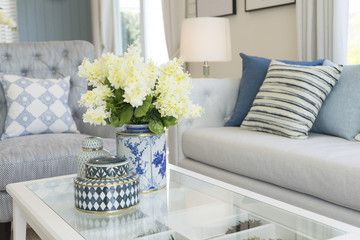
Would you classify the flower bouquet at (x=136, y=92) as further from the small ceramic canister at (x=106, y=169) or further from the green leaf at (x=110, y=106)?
the small ceramic canister at (x=106, y=169)

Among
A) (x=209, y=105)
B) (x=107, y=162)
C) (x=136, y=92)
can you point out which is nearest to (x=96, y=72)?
(x=136, y=92)

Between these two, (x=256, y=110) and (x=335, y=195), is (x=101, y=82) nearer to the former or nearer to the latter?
(x=335, y=195)

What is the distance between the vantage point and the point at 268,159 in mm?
1854

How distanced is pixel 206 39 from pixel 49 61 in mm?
1060

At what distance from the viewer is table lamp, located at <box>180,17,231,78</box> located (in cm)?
298

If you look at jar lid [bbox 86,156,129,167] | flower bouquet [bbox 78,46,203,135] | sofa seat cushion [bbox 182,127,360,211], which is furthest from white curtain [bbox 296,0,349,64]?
jar lid [bbox 86,156,129,167]

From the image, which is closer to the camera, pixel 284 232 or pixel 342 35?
pixel 284 232

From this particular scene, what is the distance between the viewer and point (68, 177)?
5.07 feet

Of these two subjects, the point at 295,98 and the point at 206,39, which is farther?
the point at 206,39

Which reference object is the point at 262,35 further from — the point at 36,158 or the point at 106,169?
the point at 106,169

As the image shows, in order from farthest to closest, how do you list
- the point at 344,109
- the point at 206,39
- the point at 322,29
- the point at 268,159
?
1. the point at 206,39
2. the point at 322,29
3. the point at 344,109
4. the point at 268,159

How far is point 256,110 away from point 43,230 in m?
1.44

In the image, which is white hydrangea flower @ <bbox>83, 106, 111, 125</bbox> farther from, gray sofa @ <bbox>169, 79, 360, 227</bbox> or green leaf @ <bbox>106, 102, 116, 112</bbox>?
gray sofa @ <bbox>169, 79, 360, 227</bbox>

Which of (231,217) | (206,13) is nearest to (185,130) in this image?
(231,217)
